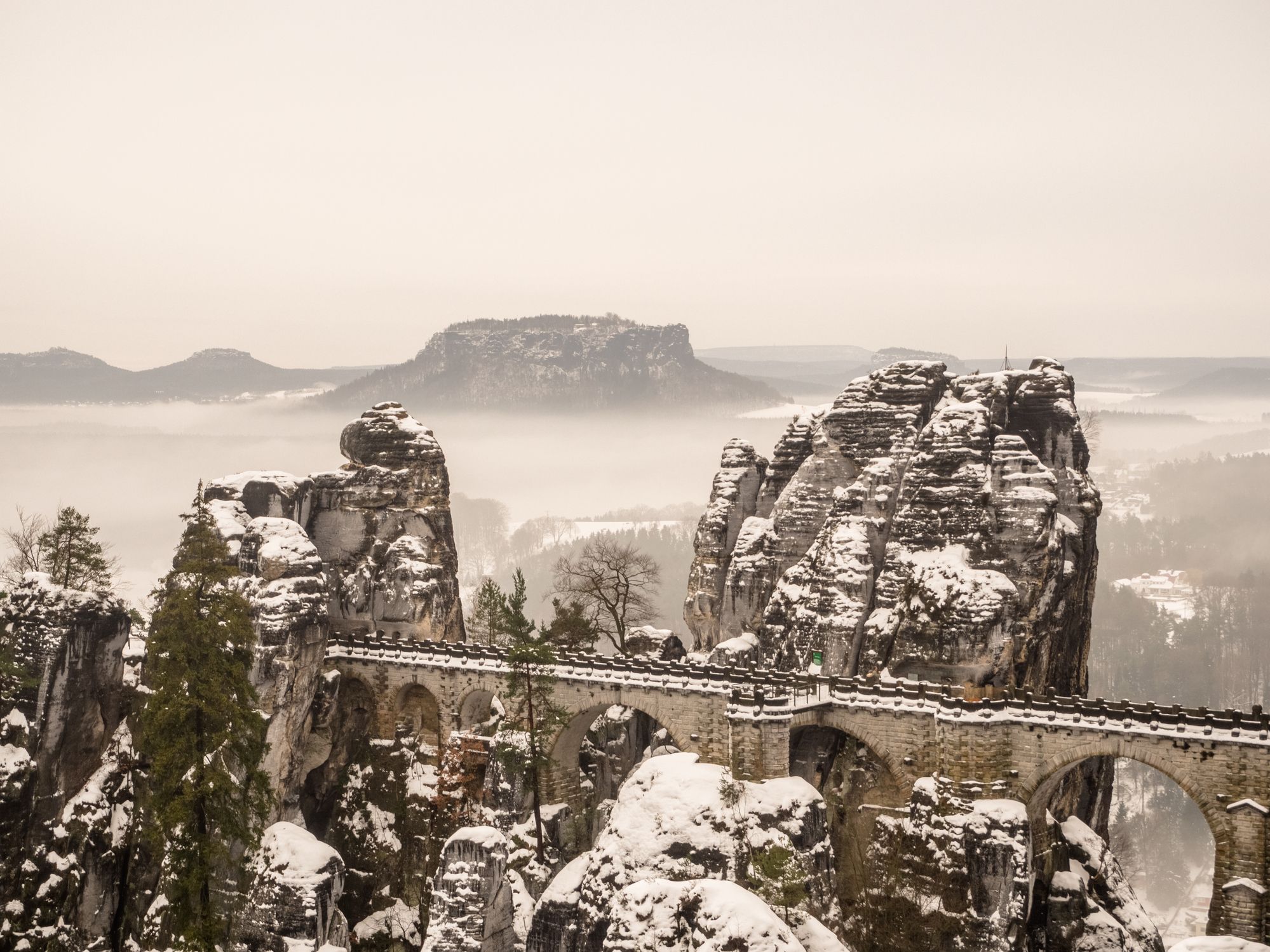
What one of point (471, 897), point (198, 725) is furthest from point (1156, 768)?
point (198, 725)

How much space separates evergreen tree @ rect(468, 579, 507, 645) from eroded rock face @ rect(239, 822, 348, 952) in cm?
1333

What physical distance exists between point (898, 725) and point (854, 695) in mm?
2276

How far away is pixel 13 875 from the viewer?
5416cm

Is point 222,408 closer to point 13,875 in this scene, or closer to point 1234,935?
point 13,875

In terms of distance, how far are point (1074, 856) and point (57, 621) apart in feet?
154

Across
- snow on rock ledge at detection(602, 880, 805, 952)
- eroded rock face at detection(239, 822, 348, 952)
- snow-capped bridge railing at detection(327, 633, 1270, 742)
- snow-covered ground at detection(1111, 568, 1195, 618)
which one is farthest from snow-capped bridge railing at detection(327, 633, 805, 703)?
snow-covered ground at detection(1111, 568, 1195, 618)

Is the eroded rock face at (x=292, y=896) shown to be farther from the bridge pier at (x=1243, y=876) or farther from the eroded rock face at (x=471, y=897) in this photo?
the bridge pier at (x=1243, y=876)

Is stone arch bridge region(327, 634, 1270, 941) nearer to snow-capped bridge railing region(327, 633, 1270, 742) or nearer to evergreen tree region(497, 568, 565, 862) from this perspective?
snow-capped bridge railing region(327, 633, 1270, 742)

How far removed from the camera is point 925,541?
5978 centimetres

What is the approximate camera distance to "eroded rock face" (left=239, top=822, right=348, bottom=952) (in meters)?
52.9

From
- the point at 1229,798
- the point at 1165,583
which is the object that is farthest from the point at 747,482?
the point at 1165,583

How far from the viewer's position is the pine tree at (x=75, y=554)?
63.0 metres

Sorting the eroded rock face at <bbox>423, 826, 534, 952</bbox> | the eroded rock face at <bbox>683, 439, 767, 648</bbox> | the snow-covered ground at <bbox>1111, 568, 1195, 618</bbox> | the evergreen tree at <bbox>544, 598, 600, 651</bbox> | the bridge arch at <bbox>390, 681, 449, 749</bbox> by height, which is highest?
the eroded rock face at <bbox>683, 439, 767, 648</bbox>

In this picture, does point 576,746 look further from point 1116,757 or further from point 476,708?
point 1116,757
